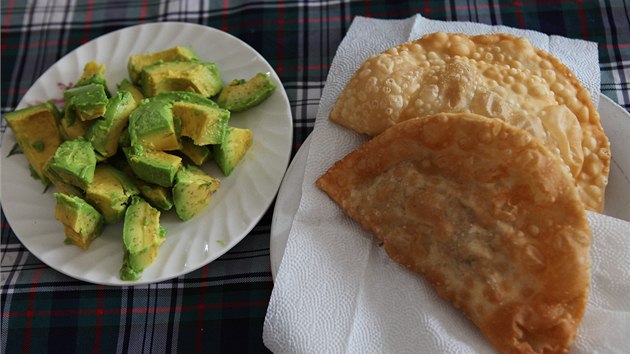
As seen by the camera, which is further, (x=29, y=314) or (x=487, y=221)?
(x=29, y=314)

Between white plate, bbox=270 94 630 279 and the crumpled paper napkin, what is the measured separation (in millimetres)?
62

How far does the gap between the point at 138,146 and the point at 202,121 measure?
221 millimetres

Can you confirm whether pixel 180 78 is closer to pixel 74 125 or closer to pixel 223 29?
pixel 74 125

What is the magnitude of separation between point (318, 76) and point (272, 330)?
3.70ft

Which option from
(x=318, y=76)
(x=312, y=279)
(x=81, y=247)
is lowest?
(x=81, y=247)

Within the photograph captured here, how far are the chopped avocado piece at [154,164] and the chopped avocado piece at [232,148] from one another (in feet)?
0.45

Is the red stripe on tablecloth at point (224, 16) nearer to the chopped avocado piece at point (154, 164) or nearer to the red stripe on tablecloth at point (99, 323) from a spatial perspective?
the chopped avocado piece at point (154, 164)

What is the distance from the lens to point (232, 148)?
2084mm

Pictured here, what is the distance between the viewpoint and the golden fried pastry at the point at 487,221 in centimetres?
153

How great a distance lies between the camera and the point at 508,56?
1906 mm

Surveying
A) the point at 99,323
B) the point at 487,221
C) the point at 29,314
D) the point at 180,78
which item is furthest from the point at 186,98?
the point at 487,221

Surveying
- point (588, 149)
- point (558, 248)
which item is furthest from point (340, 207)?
Result: point (588, 149)

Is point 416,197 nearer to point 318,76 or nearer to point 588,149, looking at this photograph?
point 588,149

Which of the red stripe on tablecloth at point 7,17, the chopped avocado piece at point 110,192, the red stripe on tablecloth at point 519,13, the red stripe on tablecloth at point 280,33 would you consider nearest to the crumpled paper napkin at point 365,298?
the chopped avocado piece at point 110,192
